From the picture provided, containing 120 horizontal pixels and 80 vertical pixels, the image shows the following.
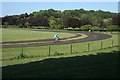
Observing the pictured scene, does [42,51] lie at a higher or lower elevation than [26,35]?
lower

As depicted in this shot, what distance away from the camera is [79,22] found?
168750mm

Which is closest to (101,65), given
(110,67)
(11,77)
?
(110,67)

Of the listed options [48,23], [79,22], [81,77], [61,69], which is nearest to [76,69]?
[61,69]

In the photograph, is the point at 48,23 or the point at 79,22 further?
the point at 48,23

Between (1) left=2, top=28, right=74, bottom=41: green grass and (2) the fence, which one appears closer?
(2) the fence

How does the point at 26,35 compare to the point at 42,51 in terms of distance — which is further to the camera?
the point at 26,35

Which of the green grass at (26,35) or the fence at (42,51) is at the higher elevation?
the green grass at (26,35)

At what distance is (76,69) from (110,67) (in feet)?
8.19

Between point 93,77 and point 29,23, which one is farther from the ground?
point 29,23

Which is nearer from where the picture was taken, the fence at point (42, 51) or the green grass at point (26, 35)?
the fence at point (42, 51)

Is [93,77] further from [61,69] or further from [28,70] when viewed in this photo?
[28,70]

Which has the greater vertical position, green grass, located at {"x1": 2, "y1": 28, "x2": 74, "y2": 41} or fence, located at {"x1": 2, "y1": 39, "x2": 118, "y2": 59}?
green grass, located at {"x1": 2, "y1": 28, "x2": 74, "y2": 41}

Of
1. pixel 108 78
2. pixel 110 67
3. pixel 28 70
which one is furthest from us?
pixel 110 67

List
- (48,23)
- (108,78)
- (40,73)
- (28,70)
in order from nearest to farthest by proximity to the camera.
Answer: (108,78), (40,73), (28,70), (48,23)
